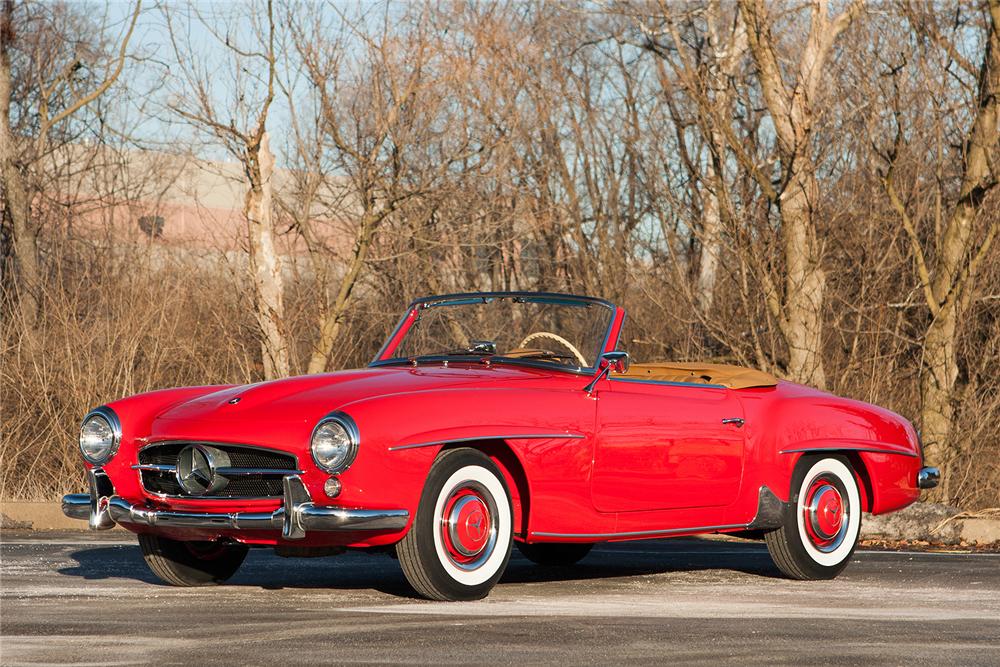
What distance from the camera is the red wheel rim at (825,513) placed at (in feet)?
27.4

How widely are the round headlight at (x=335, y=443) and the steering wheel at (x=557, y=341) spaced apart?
1.82 metres

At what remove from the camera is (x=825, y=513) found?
8.43 m

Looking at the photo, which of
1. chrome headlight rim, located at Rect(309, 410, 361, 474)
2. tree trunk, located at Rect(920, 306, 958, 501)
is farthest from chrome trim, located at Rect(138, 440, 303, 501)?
tree trunk, located at Rect(920, 306, 958, 501)

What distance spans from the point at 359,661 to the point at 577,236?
14.5 metres

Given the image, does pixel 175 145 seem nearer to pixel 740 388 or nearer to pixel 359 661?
pixel 740 388

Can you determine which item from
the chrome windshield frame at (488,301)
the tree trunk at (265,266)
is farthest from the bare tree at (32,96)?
the chrome windshield frame at (488,301)

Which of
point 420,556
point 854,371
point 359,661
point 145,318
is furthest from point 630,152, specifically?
point 359,661

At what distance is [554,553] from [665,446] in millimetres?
1638

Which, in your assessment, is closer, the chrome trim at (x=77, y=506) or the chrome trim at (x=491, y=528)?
the chrome trim at (x=491, y=528)

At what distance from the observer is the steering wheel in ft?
25.8

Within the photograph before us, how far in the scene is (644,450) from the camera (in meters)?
7.54

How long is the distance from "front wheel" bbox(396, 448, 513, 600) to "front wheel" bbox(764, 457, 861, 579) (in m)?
2.06

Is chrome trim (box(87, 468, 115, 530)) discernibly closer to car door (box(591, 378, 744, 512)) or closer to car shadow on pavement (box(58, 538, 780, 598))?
car shadow on pavement (box(58, 538, 780, 598))

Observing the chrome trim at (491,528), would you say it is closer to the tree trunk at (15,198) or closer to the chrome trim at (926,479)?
the chrome trim at (926,479)
